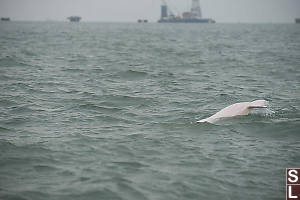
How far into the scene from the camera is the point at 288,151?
8.93m

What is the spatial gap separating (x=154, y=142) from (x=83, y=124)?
245 centimetres

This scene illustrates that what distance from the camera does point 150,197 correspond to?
21.8 ft

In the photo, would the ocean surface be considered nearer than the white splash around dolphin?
Yes

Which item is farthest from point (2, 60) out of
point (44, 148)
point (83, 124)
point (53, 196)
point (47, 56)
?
point (53, 196)

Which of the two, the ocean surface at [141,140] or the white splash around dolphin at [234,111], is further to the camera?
the white splash around dolphin at [234,111]

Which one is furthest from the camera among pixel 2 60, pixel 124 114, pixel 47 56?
pixel 47 56

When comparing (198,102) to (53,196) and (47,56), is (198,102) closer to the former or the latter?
(53,196)

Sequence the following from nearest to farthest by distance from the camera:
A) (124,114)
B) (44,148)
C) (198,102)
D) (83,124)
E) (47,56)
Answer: (44,148)
(83,124)
(124,114)
(198,102)
(47,56)

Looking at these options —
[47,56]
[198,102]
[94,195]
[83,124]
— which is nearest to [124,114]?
[83,124]

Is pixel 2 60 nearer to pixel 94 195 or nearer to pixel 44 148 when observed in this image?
pixel 44 148

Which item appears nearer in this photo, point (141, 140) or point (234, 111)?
point (141, 140)

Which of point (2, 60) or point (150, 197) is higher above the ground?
point (2, 60)

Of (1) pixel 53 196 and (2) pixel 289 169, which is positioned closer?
(1) pixel 53 196

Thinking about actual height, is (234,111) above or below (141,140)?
above
